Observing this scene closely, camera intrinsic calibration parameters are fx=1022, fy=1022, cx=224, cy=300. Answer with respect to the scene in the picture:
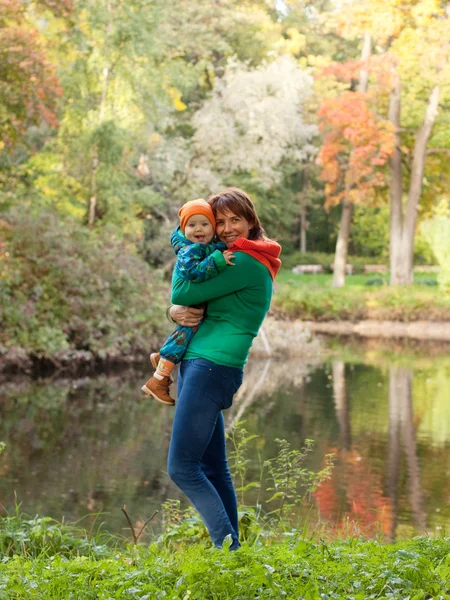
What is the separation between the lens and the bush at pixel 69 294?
16281mm

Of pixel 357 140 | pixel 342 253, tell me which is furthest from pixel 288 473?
pixel 342 253

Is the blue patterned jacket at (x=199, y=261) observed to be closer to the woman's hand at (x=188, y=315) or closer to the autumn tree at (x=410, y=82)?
the woman's hand at (x=188, y=315)

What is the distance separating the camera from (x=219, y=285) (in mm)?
4176

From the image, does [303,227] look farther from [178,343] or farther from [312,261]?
[178,343]

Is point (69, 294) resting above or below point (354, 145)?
below

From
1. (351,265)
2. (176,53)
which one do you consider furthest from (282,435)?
(351,265)

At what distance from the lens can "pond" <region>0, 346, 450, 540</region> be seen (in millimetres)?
8078

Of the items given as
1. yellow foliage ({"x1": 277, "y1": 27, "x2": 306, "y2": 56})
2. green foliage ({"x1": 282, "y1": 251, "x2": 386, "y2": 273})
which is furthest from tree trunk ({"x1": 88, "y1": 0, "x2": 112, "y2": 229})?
green foliage ({"x1": 282, "y1": 251, "x2": 386, "y2": 273})

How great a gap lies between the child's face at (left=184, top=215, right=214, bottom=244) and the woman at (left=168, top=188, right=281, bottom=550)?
0.24 feet

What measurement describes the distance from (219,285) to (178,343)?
0.30 metres

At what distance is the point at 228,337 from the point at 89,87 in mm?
17282

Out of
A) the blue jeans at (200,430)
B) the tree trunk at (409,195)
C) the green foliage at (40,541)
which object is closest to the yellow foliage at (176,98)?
the tree trunk at (409,195)

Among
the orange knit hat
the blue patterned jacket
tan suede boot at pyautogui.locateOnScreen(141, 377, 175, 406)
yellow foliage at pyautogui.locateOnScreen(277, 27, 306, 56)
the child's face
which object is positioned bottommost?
tan suede boot at pyautogui.locateOnScreen(141, 377, 175, 406)

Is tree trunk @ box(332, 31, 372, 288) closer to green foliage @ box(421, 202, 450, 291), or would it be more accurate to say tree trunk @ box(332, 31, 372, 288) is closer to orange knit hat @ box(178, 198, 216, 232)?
green foliage @ box(421, 202, 450, 291)
